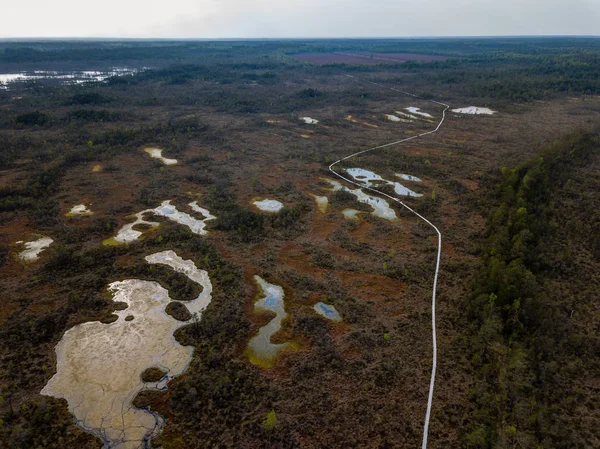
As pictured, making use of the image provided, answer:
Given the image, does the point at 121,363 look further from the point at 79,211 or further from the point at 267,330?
the point at 79,211

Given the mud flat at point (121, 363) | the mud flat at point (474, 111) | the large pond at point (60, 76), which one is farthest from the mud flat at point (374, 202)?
the large pond at point (60, 76)

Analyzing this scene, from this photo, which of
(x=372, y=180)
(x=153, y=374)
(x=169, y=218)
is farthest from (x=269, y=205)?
(x=153, y=374)

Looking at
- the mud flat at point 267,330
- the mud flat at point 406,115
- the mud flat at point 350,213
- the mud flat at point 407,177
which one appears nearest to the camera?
the mud flat at point 267,330

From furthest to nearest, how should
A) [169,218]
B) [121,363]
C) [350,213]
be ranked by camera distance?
[350,213] < [169,218] < [121,363]

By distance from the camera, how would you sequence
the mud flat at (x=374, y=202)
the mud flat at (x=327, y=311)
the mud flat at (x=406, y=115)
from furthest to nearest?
the mud flat at (x=406, y=115)
the mud flat at (x=374, y=202)
the mud flat at (x=327, y=311)

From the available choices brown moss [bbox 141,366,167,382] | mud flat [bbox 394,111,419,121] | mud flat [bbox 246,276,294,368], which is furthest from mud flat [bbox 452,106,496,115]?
brown moss [bbox 141,366,167,382]

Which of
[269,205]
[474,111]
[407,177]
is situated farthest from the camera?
[474,111]

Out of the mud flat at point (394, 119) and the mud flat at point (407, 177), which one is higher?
the mud flat at point (394, 119)

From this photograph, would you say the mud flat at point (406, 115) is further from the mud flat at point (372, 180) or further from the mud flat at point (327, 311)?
the mud flat at point (327, 311)

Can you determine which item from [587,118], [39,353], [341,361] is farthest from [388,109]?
[39,353]
